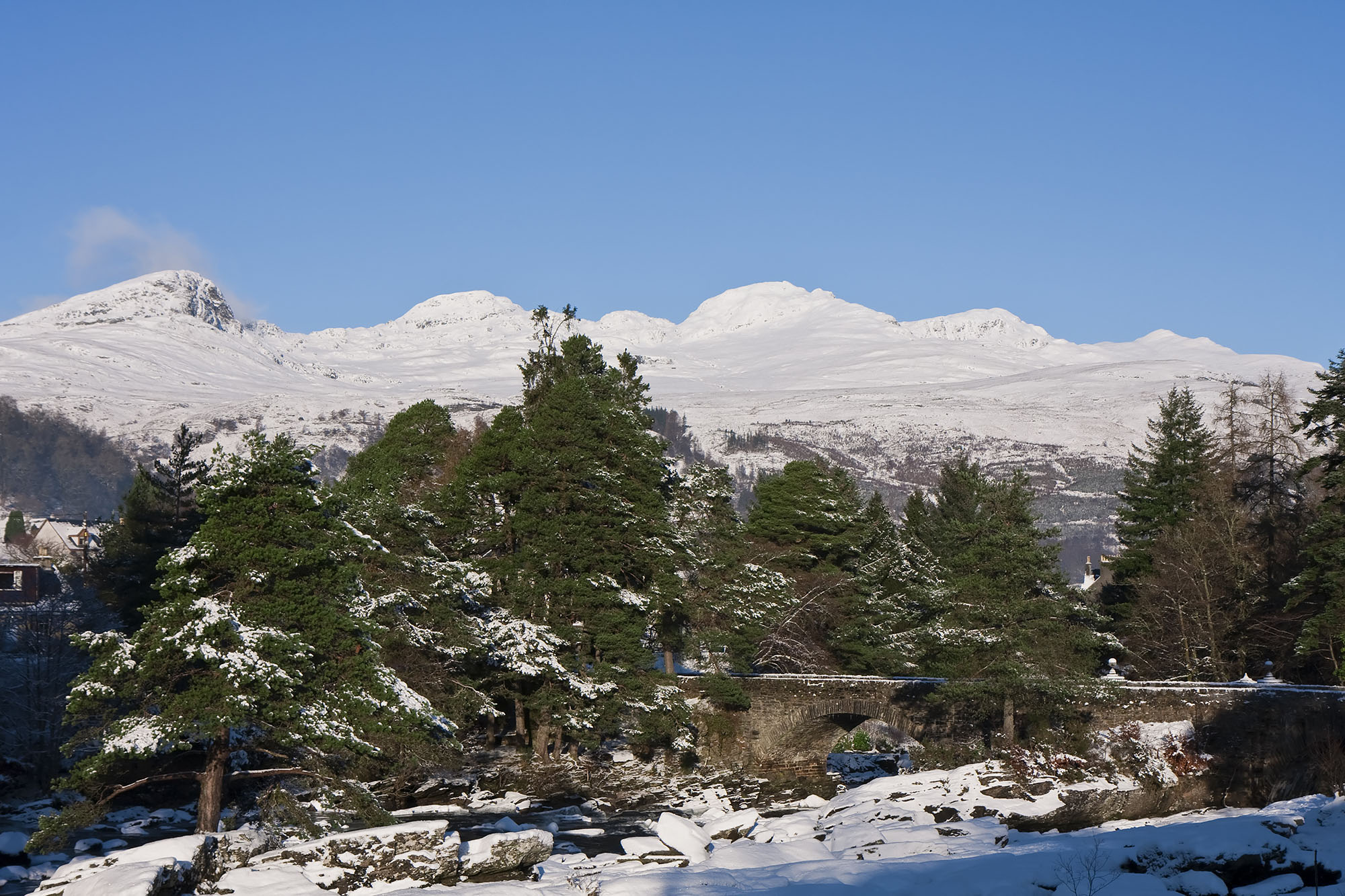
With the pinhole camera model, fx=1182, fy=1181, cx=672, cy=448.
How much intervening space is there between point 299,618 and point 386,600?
9.48 m

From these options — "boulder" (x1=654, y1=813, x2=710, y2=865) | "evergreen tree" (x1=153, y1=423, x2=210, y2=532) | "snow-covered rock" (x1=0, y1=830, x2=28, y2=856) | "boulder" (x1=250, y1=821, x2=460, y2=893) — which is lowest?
"snow-covered rock" (x1=0, y1=830, x2=28, y2=856)

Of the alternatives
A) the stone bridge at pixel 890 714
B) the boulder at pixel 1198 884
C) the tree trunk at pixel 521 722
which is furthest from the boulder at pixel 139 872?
the stone bridge at pixel 890 714

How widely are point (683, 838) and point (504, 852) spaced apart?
436 centimetres

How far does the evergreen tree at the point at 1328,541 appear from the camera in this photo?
130ft

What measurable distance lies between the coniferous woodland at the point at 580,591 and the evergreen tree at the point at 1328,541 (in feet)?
0.48

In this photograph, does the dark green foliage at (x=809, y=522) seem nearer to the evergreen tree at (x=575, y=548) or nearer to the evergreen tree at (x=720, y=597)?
the evergreen tree at (x=720, y=597)

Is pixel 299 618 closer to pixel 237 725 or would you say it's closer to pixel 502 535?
pixel 237 725

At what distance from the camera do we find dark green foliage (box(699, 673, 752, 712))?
48.7 meters

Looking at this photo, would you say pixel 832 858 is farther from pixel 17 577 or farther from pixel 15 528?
pixel 15 528

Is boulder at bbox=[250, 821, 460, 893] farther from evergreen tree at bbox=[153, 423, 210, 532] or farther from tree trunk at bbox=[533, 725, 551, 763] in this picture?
evergreen tree at bbox=[153, 423, 210, 532]

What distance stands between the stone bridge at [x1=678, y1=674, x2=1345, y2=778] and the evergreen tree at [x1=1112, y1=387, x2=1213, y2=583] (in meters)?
16.0

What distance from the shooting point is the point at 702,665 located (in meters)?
51.2

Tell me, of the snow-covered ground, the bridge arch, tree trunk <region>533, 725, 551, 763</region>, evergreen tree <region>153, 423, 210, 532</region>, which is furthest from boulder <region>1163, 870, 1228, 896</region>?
evergreen tree <region>153, 423, 210, 532</region>

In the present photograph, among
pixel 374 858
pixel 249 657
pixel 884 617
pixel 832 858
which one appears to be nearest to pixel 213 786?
pixel 249 657
